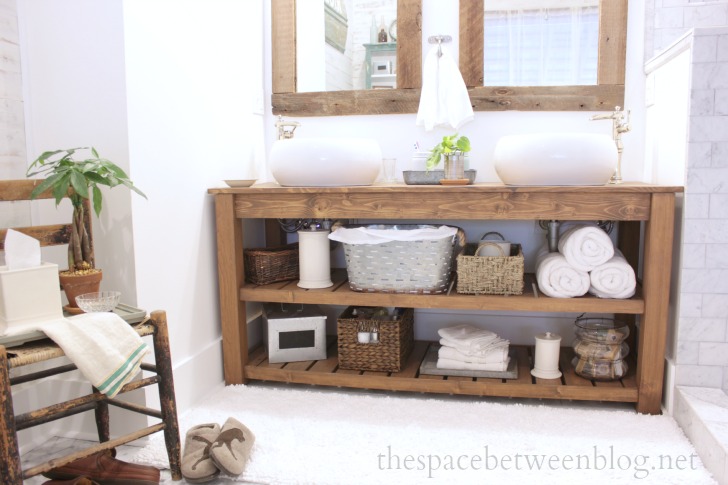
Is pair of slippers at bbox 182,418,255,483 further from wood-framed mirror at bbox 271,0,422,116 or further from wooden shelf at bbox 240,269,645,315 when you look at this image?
wood-framed mirror at bbox 271,0,422,116

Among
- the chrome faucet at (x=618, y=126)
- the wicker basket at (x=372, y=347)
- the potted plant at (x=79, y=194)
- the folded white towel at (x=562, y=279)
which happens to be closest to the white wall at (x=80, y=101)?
the potted plant at (x=79, y=194)

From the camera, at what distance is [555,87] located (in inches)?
101

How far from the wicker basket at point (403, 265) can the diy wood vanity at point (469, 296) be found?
0.05 m

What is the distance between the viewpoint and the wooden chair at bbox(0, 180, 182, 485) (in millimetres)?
1316

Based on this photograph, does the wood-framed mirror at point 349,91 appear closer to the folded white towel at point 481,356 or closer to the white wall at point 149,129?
the white wall at point 149,129

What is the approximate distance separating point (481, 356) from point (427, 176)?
732mm

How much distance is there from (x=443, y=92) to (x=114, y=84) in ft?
4.37

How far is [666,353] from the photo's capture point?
2195 mm

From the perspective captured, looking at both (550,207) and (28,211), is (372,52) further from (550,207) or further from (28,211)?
(28,211)

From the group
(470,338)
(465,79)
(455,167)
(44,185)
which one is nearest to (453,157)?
(455,167)

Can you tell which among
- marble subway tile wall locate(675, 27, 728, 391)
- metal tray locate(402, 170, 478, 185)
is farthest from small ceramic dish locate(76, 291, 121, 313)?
marble subway tile wall locate(675, 27, 728, 391)

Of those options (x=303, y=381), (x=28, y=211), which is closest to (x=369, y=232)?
(x=303, y=381)

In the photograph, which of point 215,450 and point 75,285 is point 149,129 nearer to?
point 75,285

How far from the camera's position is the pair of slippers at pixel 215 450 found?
170 cm
